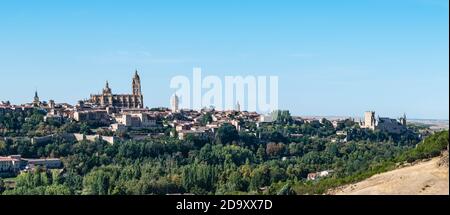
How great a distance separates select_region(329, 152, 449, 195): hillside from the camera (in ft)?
35.2

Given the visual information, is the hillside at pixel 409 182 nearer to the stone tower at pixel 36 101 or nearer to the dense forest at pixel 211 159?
the dense forest at pixel 211 159

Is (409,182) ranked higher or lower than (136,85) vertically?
lower

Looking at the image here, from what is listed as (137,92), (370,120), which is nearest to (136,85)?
(137,92)

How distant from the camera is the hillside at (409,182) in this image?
10.7 m

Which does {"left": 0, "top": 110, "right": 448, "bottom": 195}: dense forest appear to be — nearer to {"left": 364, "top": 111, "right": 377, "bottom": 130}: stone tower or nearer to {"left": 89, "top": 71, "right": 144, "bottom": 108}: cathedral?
{"left": 364, "top": 111, "right": 377, "bottom": 130}: stone tower

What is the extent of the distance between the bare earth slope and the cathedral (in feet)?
108

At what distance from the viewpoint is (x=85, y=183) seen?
2111cm

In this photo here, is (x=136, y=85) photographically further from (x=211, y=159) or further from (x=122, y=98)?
(x=211, y=159)

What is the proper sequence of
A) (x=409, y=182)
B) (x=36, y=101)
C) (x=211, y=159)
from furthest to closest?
1. (x=36, y=101)
2. (x=211, y=159)
3. (x=409, y=182)

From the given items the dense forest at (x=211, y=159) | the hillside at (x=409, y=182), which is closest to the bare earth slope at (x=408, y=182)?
the hillside at (x=409, y=182)

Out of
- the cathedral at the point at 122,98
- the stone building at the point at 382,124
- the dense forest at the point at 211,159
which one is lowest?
the dense forest at the point at 211,159

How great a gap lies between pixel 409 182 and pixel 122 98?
35.9 metres

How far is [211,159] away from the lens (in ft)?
90.0
